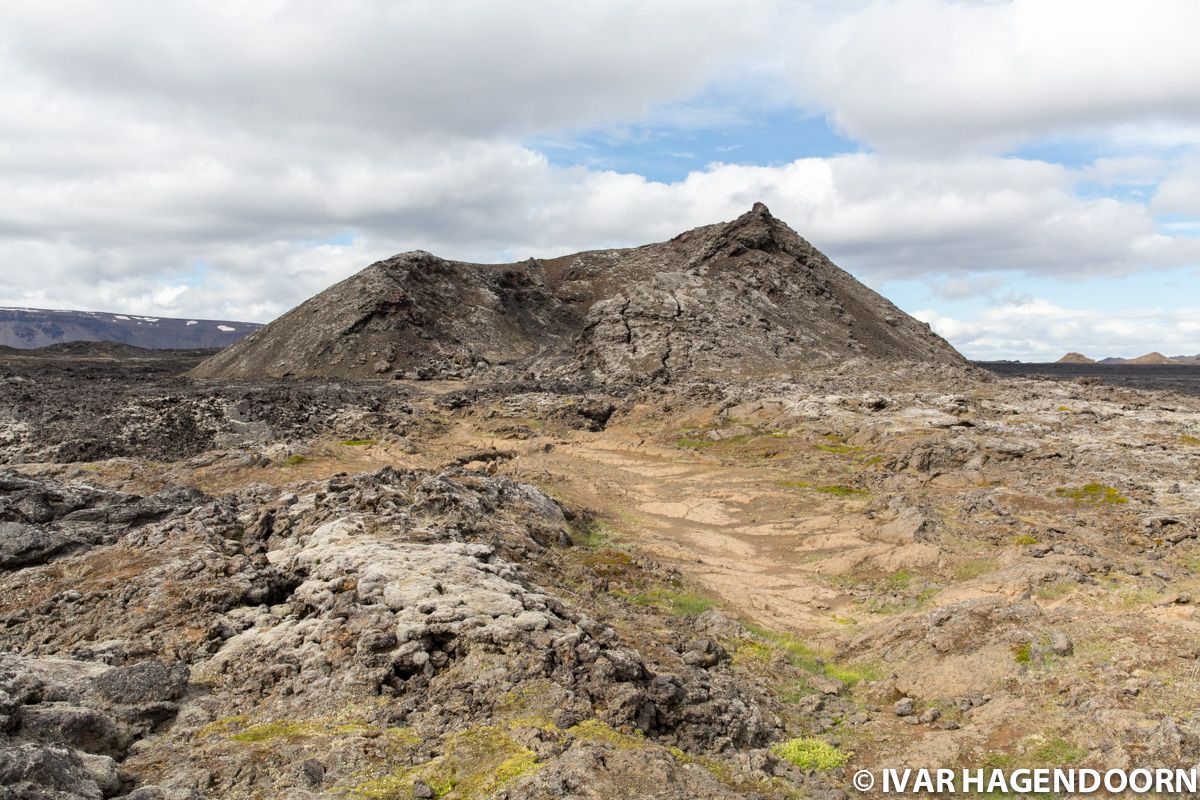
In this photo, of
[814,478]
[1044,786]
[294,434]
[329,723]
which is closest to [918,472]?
[814,478]

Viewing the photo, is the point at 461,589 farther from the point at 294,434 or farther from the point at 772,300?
the point at 772,300

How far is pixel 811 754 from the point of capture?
9.33 metres

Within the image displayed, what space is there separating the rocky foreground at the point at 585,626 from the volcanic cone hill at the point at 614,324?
92.2 feet

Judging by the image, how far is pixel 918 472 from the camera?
25.6 metres

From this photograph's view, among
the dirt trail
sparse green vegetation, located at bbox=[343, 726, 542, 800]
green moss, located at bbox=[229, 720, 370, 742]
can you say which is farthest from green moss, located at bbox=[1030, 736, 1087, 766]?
green moss, located at bbox=[229, 720, 370, 742]

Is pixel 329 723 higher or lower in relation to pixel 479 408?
lower

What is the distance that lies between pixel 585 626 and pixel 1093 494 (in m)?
18.6

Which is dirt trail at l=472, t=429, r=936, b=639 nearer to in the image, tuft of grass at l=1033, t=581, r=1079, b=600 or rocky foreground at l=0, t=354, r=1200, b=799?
rocky foreground at l=0, t=354, r=1200, b=799

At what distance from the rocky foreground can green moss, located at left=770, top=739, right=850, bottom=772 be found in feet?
0.16

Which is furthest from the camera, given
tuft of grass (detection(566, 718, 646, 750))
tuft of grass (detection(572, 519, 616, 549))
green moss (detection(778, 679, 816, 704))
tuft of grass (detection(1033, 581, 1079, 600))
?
tuft of grass (detection(572, 519, 616, 549))

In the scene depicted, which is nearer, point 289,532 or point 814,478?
point 289,532

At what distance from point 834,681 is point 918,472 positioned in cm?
1586

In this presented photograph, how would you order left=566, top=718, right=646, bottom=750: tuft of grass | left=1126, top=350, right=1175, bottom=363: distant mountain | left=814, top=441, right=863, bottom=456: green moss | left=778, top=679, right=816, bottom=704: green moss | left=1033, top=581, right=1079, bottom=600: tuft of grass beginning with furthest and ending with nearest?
left=1126, top=350, right=1175, bottom=363: distant mountain, left=814, top=441, right=863, bottom=456: green moss, left=1033, top=581, right=1079, bottom=600: tuft of grass, left=778, top=679, right=816, bottom=704: green moss, left=566, top=718, right=646, bottom=750: tuft of grass

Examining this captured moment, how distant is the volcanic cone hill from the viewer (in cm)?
5403
